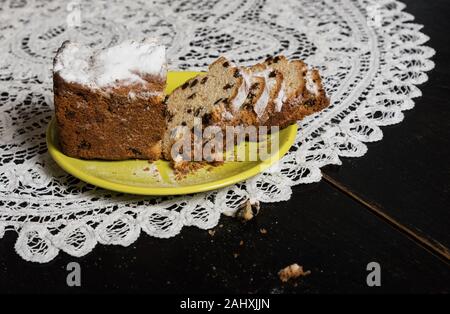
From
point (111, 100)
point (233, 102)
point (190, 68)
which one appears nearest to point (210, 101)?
point (233, 102)

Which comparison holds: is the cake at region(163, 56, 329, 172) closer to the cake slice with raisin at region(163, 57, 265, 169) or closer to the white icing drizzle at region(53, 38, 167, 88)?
the cake slice with raisin at region(163, 57, 265, 169)

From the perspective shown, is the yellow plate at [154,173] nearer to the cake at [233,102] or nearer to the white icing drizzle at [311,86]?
the cake at [233,102]

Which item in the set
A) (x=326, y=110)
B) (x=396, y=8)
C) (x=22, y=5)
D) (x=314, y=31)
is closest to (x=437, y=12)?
(x=396, y=8)

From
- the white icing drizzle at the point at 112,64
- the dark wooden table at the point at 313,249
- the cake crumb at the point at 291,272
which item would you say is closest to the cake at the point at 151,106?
the white icing drizzle at the point at 112,64

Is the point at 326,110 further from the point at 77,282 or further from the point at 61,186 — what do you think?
the point at 77,282

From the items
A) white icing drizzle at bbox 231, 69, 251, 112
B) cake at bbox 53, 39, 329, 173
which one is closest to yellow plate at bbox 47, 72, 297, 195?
cake at bbox 53, 39, 329, 173
